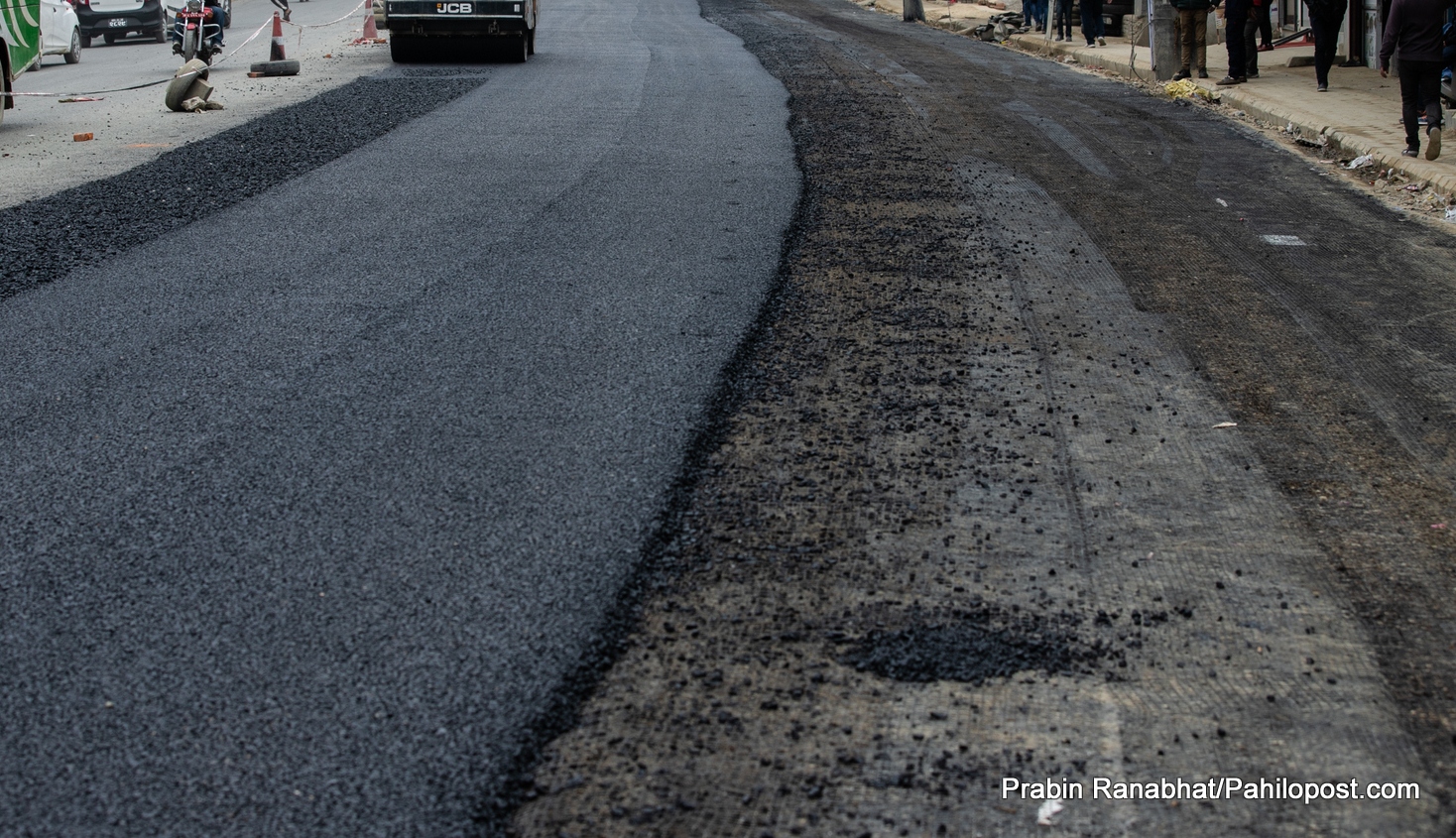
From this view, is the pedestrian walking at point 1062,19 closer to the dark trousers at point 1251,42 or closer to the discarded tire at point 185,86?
the dark trousers at point 1251,42

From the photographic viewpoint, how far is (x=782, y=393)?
17.9 ft

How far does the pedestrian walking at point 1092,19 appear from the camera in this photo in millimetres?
22859

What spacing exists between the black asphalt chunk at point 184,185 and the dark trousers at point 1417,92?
30.9 feet

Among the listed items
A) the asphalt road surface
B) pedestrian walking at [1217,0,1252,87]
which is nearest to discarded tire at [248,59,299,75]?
the asphalt road surface

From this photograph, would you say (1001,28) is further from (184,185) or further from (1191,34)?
(184,185)

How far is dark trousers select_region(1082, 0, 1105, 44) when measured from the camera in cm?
2286

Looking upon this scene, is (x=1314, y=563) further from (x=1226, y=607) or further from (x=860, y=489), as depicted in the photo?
(x=860, y=489)

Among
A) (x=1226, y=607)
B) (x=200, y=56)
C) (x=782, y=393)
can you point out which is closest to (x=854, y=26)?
(x=200, y=56)

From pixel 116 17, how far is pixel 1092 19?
19.2 metres

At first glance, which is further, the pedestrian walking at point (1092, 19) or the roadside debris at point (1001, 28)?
the roadside debris at point (1001, 28)

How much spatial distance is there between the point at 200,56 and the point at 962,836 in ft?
65.6

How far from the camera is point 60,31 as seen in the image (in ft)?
71.2

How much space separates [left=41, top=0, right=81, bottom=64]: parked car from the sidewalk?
679 inches

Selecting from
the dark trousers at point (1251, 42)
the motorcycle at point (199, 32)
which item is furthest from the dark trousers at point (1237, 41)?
the motorcycle at point (199, 32)
